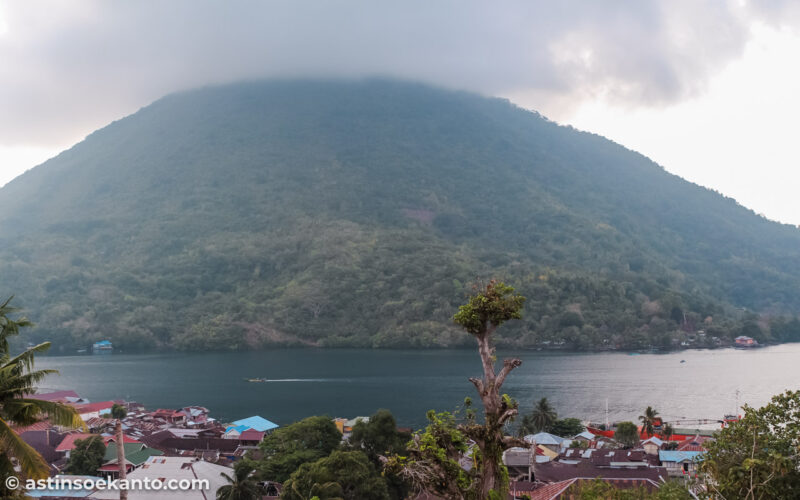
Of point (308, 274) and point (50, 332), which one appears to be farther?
point (308, 274)

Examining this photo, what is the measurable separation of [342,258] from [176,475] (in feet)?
358

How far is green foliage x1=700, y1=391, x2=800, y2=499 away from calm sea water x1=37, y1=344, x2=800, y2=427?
37.2 meters

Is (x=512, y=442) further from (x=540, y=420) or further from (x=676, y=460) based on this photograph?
(x=540, y=420)

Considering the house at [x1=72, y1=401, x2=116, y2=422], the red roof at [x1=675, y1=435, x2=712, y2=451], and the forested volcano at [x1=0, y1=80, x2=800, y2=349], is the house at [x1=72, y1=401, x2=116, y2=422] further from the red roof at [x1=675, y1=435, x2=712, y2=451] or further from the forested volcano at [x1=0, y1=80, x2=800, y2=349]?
the forested volcano at [x1=0, y1=80, x2=800, y2=349]

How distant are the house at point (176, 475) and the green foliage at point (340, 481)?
178 inches

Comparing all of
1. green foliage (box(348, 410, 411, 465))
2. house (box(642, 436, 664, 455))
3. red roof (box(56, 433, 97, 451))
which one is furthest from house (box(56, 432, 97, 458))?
house (box(642, 436, 664, 455))

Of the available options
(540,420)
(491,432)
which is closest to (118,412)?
(540,420)

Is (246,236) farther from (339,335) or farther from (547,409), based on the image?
(547,409)

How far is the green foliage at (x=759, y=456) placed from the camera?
7.48 meters

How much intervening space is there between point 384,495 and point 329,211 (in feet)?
483

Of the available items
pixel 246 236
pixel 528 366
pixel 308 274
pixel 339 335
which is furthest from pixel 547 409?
pixel 246 236

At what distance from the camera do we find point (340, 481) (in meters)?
19.4

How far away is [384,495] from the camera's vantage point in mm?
19547

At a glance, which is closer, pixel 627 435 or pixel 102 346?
pixel 627 435
